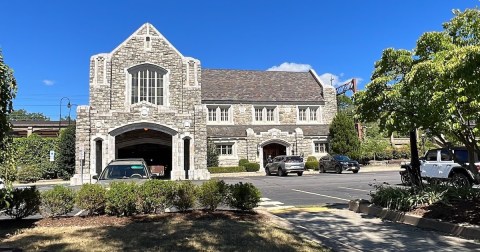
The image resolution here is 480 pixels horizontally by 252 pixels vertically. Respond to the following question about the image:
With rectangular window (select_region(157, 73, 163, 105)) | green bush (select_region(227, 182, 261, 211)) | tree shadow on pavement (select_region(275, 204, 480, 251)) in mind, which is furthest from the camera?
rectangular window (select_region(157, 73, 163, 105))

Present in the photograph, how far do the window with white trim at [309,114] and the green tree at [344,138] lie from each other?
12.2ft

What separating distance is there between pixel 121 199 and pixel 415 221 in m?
6.84

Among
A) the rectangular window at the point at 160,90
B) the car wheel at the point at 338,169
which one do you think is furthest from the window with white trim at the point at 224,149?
the car wheel at the point at 338,169

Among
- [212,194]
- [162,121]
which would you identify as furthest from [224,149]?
[212,194]

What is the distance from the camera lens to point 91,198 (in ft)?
32.0

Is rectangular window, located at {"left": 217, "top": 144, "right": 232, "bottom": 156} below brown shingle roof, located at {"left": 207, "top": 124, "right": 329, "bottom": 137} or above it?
below

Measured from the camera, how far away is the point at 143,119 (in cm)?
2956

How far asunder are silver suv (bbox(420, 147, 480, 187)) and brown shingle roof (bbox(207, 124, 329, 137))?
21.6m

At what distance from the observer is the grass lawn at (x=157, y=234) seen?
6648 millimetres

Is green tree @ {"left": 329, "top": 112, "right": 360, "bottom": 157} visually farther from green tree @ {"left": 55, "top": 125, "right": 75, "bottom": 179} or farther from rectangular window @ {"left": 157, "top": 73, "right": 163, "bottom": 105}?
green tree @ {"left": 55, "top": 125, "right": 75, "bottom": 179}

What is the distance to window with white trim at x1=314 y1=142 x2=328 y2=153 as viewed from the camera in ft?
132

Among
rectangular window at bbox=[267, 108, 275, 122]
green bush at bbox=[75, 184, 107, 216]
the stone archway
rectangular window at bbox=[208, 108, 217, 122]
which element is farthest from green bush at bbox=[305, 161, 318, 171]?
green bush at bbox=[75, 184, 107, 216]

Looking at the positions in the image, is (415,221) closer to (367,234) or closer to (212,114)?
(367,234)

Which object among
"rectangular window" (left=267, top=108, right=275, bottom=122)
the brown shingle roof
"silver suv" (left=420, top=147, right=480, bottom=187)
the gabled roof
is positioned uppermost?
the gabled roof
